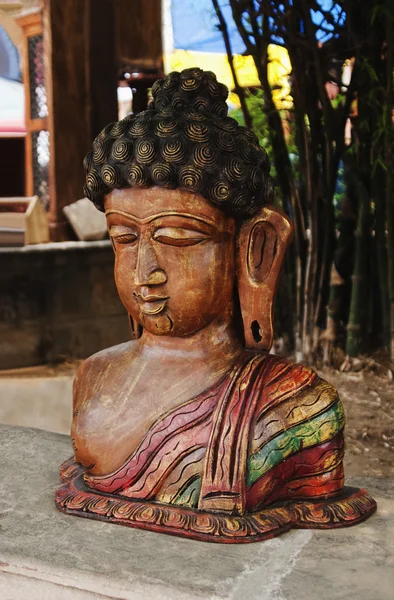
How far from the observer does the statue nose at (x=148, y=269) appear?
137 centimetres

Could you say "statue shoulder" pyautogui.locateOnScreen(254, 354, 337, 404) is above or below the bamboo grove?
below

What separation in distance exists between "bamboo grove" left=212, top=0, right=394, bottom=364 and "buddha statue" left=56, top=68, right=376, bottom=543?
1.31m

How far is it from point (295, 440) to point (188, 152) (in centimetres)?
54

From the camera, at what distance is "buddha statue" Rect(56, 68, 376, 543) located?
1.34m

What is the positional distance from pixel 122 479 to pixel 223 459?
0.21 metres

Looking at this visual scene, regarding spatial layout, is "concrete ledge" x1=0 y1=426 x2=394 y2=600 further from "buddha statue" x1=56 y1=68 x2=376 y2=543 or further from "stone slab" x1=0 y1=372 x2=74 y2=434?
"stone slab" x1=0 y1=372 x2=74 y2=434

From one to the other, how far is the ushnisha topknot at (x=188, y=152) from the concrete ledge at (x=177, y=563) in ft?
1.97

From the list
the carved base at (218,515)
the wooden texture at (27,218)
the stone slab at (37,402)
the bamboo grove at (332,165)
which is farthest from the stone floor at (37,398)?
the carved base at (218,515)

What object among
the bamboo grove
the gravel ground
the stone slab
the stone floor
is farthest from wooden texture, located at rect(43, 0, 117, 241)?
the gravel ground

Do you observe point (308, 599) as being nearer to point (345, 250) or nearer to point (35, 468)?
point (35, 468)

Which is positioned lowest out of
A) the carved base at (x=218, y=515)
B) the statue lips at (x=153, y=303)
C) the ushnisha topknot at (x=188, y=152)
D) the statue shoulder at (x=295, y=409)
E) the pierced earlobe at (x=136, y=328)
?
the carved base at (x=218, y=515)

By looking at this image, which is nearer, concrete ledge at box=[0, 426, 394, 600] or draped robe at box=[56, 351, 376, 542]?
concrete ledge at box=[0, 426, 394, 600]

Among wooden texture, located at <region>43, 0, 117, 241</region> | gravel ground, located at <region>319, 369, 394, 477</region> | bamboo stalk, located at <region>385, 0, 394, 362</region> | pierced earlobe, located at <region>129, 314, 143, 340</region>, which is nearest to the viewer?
pierced earlobe, located at <region>129, 314, 143, 340</region>

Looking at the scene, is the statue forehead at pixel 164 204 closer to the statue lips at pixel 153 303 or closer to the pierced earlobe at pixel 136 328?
the statue lips at pixel 153 303
